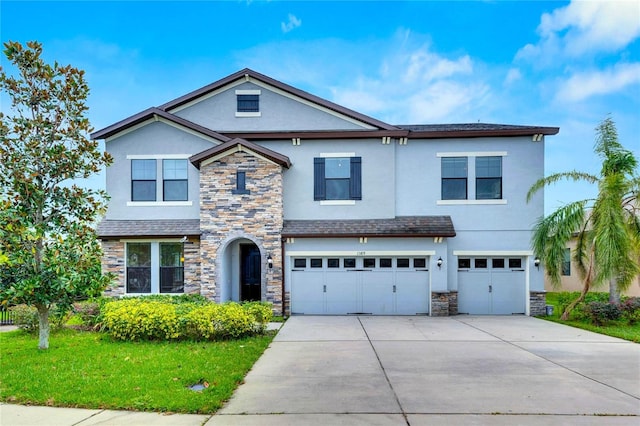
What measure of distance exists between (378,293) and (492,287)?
4331mm

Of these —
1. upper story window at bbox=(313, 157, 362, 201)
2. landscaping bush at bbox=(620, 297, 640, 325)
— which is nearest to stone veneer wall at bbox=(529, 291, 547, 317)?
landscaping bush at bbox=(620, 297, 640, 325)

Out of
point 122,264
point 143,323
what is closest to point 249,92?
point 122,264

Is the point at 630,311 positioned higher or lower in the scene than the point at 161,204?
lower

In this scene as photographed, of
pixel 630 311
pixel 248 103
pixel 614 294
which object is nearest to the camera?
pixel 630 311

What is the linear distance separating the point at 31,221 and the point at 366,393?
7795 millimetres

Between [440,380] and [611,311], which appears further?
[611,311]

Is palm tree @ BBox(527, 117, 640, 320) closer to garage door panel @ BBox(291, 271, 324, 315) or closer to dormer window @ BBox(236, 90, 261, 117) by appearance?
garage door panel @ BBox(291, 271, 324, 315)

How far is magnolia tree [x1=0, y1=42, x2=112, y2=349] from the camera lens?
8430mm

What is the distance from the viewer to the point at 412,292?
14.9 meters

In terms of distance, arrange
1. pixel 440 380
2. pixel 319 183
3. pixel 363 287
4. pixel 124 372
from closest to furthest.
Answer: pixel 440 380, pixel 124 372, pixel 363 287, pixel 319 183

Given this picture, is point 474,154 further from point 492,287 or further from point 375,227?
point 492,287

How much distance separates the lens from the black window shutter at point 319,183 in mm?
15492

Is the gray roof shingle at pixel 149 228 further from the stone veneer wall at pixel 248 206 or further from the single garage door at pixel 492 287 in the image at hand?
the single garage door at pixel 492 287

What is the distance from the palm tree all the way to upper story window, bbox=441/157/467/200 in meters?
Result: 2.37
